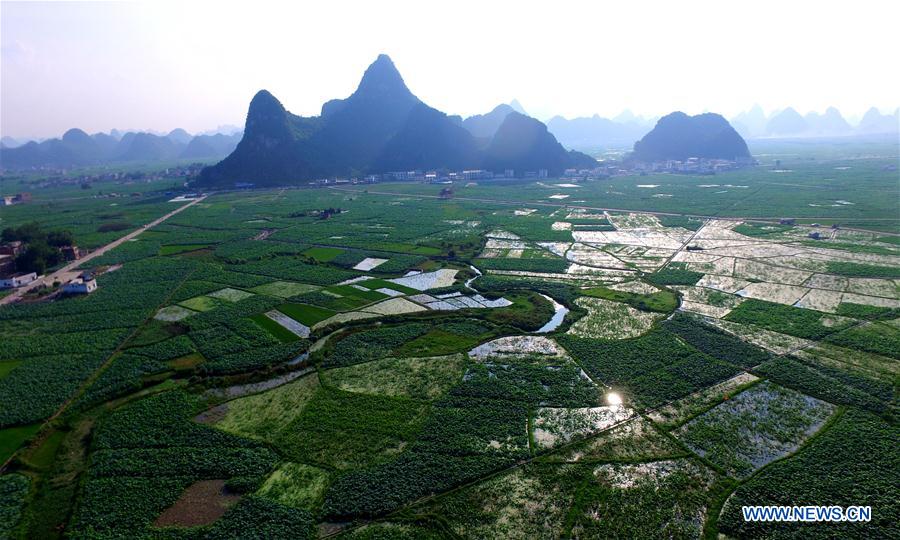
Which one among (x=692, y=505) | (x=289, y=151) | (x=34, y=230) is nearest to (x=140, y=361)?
(x=692, y=505)

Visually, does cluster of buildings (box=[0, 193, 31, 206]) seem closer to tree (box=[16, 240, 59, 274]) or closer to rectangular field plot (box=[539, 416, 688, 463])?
tree (box=[16, 240, 59, 274])

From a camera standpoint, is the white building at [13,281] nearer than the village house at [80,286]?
No

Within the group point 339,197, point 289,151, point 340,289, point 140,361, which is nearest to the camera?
point 140,361

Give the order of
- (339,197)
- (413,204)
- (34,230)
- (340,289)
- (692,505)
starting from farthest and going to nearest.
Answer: (339,197)
(413,204)
(34,230)
(340,289)
(692,505)

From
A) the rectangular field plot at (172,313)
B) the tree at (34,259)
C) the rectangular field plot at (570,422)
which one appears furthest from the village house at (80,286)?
the rectangular field plot at (570,422)

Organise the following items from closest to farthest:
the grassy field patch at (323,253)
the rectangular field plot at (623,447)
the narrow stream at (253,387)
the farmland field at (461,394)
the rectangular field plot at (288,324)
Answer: the farmland field at (461,394) → the rectangular field plot at (623,447) → the narrow stream at (253,387) → the rectangular field plot at (288,324) → the grassy field patch at (323,253)

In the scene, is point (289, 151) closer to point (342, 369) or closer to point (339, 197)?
point (339, 197)

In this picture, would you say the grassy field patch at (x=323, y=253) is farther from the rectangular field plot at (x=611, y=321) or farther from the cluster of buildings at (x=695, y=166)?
the cluster of buildings at (x=695, y=166)
